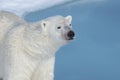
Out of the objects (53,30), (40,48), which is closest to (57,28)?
(53,30)

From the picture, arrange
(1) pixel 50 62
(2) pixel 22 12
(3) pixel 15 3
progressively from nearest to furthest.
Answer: (1) pixel 50 62, (2) pixel 22 12, (3) pixel 15 3

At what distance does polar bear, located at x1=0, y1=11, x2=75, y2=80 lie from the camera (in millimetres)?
6502

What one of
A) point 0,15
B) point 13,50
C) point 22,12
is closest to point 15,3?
point 22,12

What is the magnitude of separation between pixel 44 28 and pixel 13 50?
1.93 ft

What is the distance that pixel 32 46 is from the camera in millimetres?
6719

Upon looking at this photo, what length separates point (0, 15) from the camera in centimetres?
761

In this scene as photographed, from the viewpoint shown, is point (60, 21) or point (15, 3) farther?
point (15, 3)

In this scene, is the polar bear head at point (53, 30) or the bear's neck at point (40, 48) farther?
the bear's neck at point (40, 48)

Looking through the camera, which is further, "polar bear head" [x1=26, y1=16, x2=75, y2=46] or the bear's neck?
the bear's neck

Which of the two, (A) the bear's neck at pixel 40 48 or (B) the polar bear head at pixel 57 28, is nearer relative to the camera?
(B) the polar bear head at pixel 57 28

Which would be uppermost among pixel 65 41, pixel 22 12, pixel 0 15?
pixel 22 12

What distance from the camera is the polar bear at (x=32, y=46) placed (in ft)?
21.3

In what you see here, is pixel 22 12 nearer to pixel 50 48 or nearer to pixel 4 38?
pixel 4 38

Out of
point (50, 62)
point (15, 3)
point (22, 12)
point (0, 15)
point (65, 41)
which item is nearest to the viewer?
point (65, 41)
